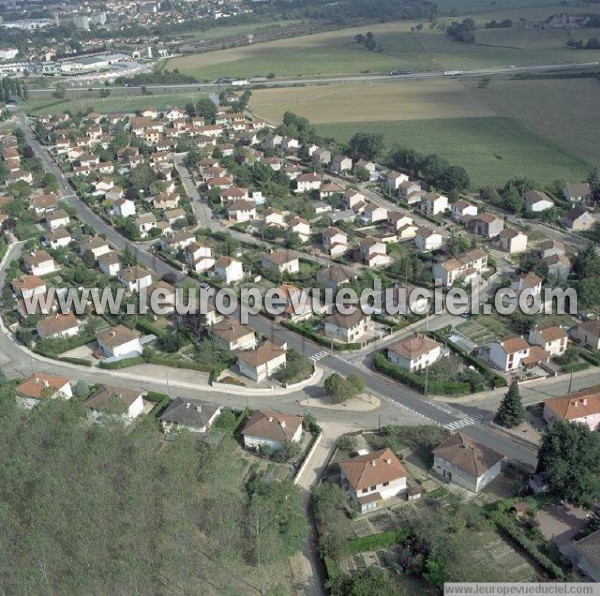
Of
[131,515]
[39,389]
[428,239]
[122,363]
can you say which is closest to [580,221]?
[428,239]

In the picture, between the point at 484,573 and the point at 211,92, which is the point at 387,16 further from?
the point at 484,573

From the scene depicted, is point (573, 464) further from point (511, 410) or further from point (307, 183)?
point (307, 183)

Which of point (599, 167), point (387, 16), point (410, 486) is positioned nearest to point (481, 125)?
point (599, 167)

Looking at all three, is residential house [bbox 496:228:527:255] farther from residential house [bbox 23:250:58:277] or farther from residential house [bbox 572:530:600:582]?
residential house [bbox 23:250:58:277]

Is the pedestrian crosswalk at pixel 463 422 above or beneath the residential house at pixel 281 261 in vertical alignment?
beneath

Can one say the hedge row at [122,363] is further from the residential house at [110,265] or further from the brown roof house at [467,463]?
the brown roof house at [467,463]

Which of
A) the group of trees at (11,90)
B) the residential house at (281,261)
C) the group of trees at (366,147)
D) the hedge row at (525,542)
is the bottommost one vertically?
the hedge row at (525,542)

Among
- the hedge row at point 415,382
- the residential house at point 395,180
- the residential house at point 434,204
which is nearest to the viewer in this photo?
the hedge row at point 415,382

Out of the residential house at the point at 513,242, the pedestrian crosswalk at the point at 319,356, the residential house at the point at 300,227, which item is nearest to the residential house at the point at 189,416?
the pedestrian crosswalk at the point at 319,356
